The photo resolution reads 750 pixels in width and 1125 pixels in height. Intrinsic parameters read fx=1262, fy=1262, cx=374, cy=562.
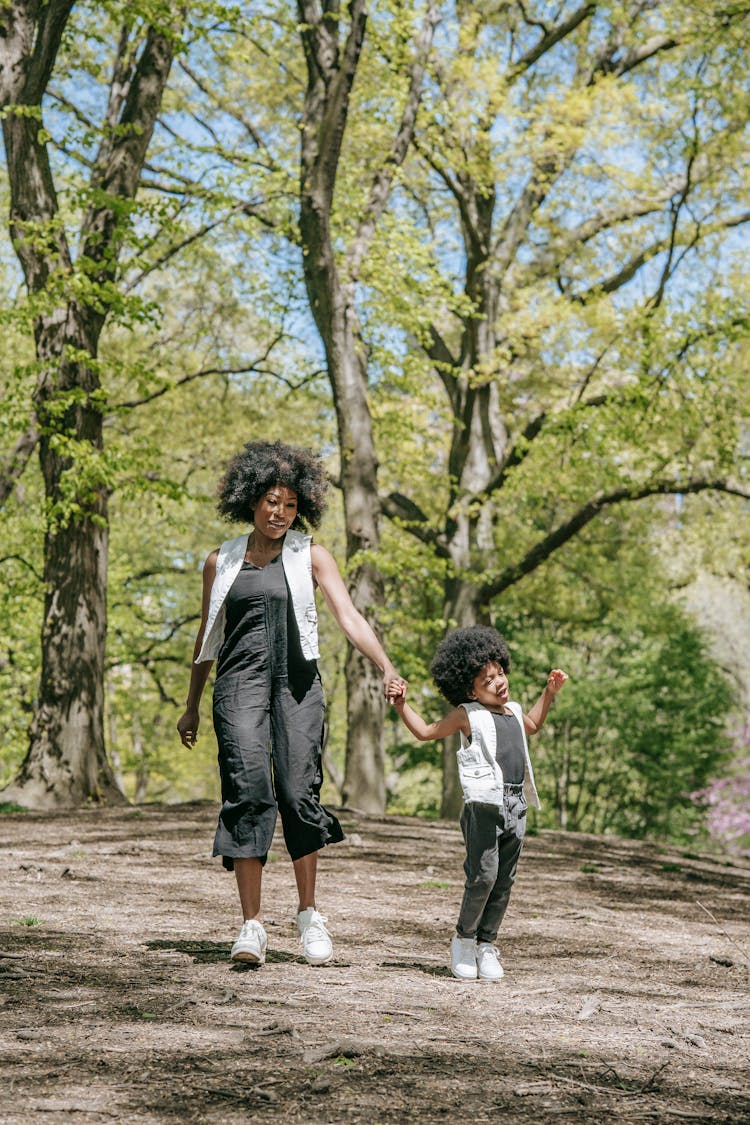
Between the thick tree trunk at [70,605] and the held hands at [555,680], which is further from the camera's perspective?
the thick tree trunk at [70,605]

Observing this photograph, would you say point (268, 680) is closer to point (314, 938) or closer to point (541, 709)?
point (314, 938)

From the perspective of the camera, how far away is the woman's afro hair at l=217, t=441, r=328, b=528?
5.25 meters

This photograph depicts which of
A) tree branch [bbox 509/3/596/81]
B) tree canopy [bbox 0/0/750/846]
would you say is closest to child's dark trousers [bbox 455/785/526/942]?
tree canopy [bbox 0/0/750/846]

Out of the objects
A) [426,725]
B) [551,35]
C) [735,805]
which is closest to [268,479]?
[426,725]

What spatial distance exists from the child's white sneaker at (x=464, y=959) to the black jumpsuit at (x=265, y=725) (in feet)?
2.16

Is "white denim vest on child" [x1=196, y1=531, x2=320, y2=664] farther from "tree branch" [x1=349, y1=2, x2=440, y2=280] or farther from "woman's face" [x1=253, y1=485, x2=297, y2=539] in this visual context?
"tree branch" [x1=349, y1=2, x2=440, y2=280]

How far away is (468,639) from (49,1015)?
7.42 feet

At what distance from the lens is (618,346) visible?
1816 cm

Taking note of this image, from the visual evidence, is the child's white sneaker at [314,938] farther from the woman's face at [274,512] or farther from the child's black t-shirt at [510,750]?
the woman's face at [274,512]

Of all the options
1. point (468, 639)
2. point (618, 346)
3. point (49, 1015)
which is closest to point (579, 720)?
point (618, 346)

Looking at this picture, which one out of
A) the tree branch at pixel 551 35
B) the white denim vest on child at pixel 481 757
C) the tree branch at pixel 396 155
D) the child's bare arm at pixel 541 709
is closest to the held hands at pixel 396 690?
the white denim vest on child at pixel 481 757

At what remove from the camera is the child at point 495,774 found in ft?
16.1

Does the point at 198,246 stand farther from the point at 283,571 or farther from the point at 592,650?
the point at 283,571

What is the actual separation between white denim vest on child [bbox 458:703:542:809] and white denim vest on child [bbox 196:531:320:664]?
27.4 inches
